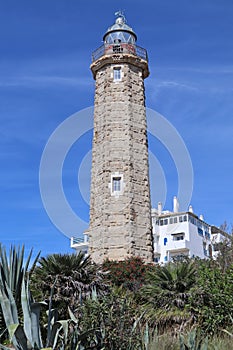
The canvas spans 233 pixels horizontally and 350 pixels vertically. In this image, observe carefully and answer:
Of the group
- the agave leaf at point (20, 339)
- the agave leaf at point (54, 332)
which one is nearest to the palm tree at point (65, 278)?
the agave leaf at point (54, 332)

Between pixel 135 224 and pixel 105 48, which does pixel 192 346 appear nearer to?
pixel 135 224

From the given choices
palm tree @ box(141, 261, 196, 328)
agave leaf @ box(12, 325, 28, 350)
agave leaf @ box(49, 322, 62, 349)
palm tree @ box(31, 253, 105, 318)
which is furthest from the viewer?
palm tree @ box(141, 261, 196, 328)

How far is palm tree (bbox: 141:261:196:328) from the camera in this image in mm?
12927

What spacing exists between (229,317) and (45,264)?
18.1 ft

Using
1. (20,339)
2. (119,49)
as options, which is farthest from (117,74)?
(20,339)

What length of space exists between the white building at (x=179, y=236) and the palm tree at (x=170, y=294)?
2841cm

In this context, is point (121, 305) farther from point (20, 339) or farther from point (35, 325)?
point (20, 339)

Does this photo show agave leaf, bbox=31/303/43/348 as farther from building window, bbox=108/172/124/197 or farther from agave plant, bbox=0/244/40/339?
building window, bbox=108/172/124/197

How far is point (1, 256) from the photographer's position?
7844 mm

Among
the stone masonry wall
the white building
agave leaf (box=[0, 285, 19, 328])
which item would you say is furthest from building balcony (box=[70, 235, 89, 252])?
agave leaf (box=[0, 285, 19, 328])

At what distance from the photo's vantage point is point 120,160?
72.8ft

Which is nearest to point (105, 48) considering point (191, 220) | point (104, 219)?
point (104, 219)

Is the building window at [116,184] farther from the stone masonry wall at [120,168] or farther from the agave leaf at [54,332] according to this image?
the agave leaf at [54,332]

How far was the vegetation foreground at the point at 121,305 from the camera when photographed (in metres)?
8.03
